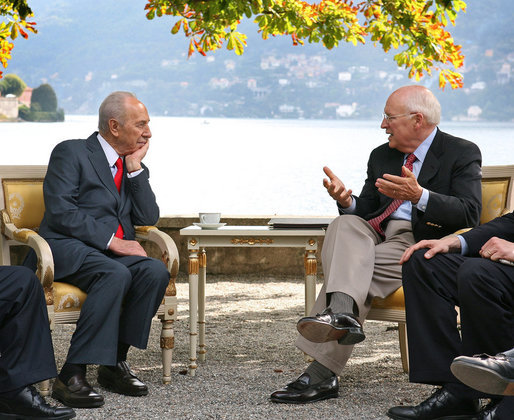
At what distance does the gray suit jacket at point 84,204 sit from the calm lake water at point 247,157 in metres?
9.12

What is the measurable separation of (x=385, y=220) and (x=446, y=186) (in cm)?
34

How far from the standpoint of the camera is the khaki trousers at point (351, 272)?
11.2 feet

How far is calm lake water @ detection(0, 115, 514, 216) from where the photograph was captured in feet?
80.1

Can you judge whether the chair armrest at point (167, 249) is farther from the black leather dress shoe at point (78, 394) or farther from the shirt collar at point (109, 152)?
the black leather dress shoe at point (78, 394)

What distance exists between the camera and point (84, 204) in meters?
3.84

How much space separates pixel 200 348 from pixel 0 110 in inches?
1396

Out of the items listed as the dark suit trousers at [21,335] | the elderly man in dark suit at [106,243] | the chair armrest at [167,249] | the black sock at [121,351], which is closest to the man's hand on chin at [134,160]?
the elderly man in dark suit at [106,243]

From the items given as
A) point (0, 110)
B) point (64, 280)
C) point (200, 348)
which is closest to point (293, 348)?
point (200, 348)

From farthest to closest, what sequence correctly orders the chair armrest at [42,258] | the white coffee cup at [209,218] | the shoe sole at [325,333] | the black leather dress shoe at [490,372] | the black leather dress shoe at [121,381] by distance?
the white coffee cup at [209,218] < the black leather dress shoe at [121,381] < the chair armrest at [42,258] < the shoe sole at [325,333] < the black leather dress shoe at [490,372]

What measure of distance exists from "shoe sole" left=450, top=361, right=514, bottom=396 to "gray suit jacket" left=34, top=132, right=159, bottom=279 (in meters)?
1.75

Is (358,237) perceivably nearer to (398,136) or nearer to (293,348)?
(398,136)

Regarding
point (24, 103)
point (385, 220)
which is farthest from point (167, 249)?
point (24, 103)

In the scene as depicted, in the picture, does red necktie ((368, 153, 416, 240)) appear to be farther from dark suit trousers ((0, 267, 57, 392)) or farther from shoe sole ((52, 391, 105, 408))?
dark suit trousers ((0, 267, 57, 392))

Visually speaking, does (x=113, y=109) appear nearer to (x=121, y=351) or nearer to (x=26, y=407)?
(x=121, y=351)
